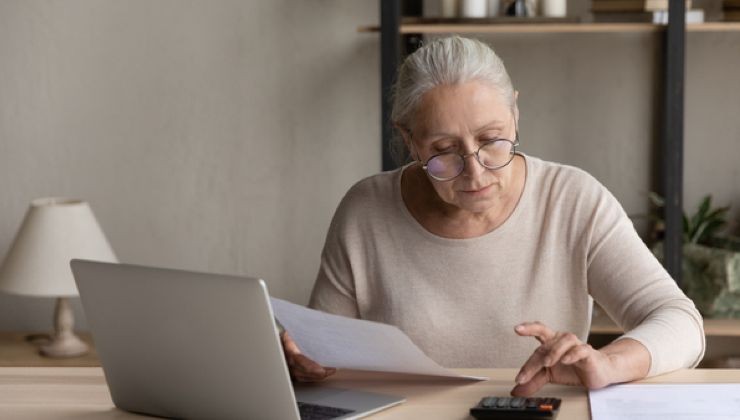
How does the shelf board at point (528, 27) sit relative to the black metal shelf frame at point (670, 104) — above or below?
above

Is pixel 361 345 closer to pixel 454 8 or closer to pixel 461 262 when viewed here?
pixel 461 262

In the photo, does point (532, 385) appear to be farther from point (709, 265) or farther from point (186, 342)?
point (709, 265)

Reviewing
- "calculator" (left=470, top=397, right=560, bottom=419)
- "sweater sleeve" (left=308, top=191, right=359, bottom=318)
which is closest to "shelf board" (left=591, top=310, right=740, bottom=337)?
"sweater sleeve" (left=308, top=191, right=359, bottom=318)

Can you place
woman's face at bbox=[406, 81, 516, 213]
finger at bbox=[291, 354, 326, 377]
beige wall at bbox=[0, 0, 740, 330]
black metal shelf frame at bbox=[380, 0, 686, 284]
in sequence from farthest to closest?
beige wall at bbox=[0, 0, 740, 330], black metal shelf frame at bbox=[380, 0, 686, 284], woman's face at bbox=[406, 81, 516, 213], finger at bbox=[291, 354, 326, 377]

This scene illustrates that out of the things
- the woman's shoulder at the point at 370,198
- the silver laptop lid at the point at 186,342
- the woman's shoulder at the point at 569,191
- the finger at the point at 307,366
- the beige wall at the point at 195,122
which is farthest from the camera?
the beige wall at the point at 195,122

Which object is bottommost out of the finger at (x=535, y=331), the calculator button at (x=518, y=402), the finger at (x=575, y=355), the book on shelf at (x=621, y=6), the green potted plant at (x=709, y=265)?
the green potted plant at (x=709, y=265)

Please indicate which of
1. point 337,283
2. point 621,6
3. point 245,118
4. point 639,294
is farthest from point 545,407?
point 245,118

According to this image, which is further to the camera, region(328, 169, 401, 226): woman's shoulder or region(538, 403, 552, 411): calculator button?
region(328, 169, 401, 226): woman's shoulder

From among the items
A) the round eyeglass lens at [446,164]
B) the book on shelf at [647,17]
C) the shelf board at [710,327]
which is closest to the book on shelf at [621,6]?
the book on shelf at [647,17]

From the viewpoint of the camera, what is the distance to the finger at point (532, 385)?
4.72ft

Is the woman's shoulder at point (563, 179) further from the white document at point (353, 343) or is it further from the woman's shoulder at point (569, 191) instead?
the white document at point (353, 343)

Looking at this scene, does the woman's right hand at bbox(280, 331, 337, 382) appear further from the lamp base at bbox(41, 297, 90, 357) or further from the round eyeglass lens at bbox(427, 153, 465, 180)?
the lamp base at bbox(41, 297, 90, 357)

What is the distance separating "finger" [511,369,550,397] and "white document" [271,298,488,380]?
0.29ft

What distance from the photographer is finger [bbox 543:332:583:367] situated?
142 centimetres
